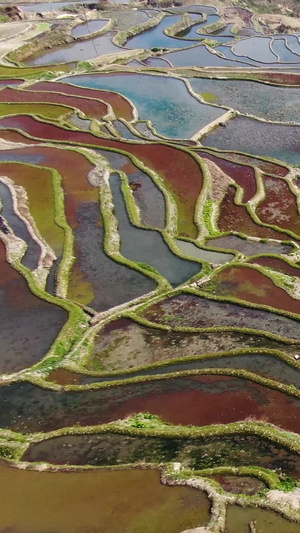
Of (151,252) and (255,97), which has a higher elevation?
(151,252)

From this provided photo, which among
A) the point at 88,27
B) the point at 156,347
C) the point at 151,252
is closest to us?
the point at 156,347

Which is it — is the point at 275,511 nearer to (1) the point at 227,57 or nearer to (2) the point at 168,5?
(1) the point at 227,57

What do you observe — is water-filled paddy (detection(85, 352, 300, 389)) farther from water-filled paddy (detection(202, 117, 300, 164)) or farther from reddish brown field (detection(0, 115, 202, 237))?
water-filled paddy (detection(202, 117, 300, 164))

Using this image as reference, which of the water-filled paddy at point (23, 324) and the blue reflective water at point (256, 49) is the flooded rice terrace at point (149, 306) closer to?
the water-filled paddy at point (23, 324)

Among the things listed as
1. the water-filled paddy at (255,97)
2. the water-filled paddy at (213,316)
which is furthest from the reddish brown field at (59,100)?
the water-filled paddy at (213,316)

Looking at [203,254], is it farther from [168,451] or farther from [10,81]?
[10,81]

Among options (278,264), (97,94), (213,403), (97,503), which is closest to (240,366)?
(213,403)

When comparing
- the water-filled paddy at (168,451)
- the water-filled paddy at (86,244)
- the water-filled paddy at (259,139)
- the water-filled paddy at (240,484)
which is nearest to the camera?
the water-filled paddy at (240,484)

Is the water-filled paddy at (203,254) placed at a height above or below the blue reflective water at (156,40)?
below

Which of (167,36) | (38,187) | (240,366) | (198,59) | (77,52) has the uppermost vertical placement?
(77,52)
